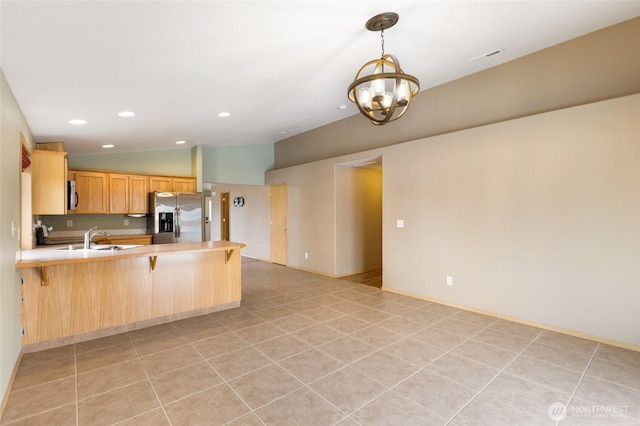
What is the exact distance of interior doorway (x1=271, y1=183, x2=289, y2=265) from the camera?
24.9 ft

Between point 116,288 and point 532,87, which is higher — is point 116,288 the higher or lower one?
the lower one

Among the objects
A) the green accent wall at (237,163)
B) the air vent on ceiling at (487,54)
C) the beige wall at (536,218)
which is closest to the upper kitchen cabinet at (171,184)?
the green accent wall at (237,163)

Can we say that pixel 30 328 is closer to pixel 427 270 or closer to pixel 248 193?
pixel 427 270

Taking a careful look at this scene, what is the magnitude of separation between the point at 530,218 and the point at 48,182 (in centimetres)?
592

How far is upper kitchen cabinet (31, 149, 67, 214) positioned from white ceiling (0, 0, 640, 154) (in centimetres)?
38

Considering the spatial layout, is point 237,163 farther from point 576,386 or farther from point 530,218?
point 576,386

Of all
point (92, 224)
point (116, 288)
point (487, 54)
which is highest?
point (487, 54)

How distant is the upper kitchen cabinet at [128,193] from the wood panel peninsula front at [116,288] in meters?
2.44

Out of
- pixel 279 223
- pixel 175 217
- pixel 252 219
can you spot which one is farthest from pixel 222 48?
pixel 252 219

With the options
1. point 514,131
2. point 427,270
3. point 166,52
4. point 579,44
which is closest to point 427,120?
point 514,131

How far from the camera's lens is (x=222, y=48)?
262 cm

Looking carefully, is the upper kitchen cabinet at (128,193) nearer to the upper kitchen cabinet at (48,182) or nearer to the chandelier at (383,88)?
the upper kitchen cabinet at (48,182)

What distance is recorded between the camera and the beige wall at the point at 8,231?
7.45ft

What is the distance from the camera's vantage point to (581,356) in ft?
9.55
